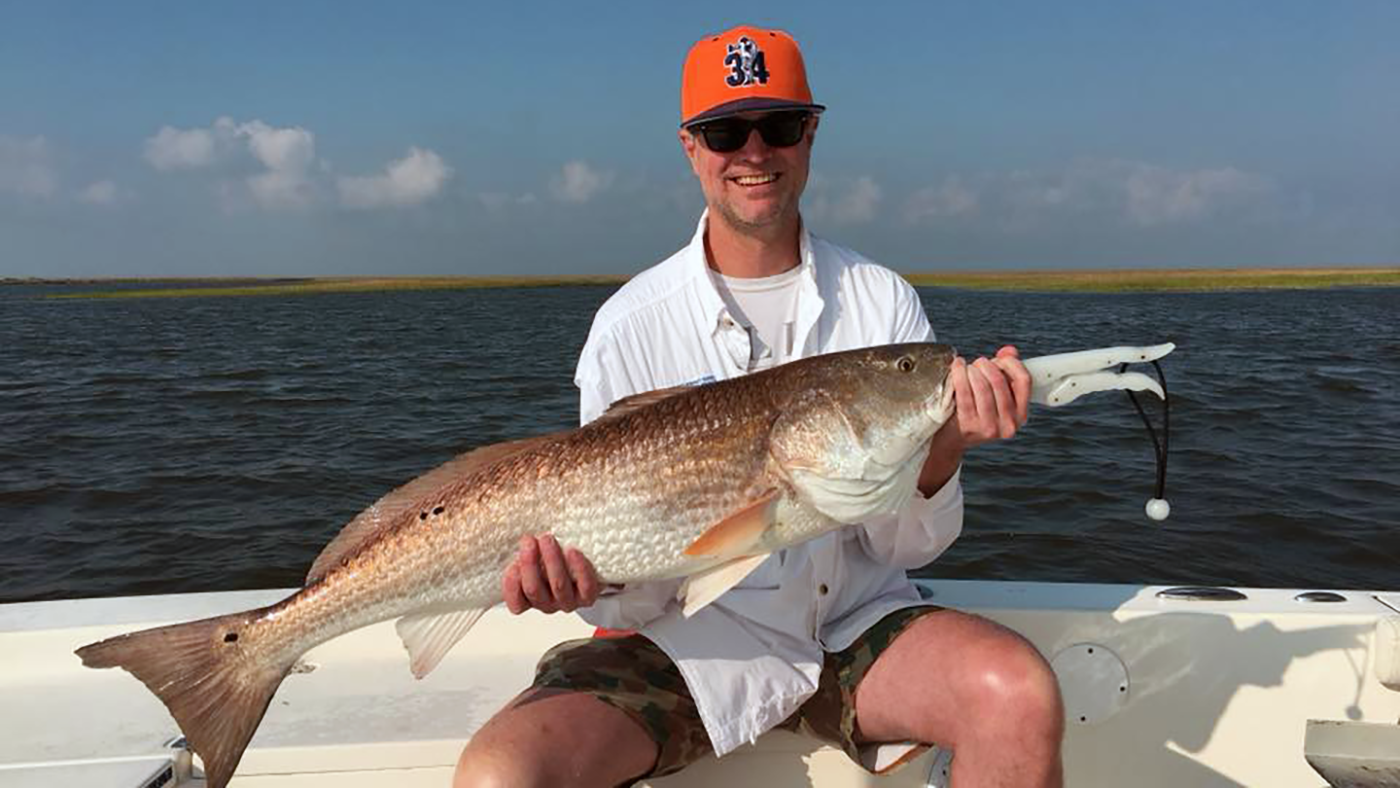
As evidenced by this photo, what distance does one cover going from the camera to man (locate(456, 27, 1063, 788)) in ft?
9.48

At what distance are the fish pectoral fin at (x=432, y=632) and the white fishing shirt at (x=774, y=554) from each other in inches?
19.0

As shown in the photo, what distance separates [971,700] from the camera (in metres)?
2.94

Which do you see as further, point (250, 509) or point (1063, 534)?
point (250, 509)

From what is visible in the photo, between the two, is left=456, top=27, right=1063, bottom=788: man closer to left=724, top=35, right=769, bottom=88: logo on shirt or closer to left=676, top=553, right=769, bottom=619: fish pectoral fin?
left=724, top=35, right=769, bottom=88: logo on shirt

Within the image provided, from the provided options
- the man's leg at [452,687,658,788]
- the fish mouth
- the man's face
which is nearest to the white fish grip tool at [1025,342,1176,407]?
the fish mouth

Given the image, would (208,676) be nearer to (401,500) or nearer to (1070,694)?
(401,500)

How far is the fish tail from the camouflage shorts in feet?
2.86

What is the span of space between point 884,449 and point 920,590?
139 cm

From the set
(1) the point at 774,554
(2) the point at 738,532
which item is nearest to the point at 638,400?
(2) the point at 738,532

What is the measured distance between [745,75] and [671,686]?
2.21 meters

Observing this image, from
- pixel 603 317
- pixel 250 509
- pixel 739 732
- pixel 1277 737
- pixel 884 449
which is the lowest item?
pixel 250 509

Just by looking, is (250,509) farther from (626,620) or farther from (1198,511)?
(1198,511)

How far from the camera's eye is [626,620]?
11.2 feet

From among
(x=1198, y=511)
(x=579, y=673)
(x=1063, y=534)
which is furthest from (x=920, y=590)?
(x=1198, y=511)
